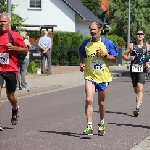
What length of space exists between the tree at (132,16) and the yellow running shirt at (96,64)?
52871 mm

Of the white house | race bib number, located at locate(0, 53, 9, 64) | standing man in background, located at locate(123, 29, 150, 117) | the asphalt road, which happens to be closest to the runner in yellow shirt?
the asphalt road

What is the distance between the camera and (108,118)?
39.9 ft

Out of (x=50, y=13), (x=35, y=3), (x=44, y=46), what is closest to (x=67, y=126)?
(x=44, y=46)

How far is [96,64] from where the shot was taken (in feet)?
31.4

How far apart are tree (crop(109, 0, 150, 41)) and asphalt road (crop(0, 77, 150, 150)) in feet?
156

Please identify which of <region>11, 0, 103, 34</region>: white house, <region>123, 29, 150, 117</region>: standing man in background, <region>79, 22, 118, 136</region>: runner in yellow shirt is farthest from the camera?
<region>11, 0, 103, 34</region>: white house

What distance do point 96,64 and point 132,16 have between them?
182 feet

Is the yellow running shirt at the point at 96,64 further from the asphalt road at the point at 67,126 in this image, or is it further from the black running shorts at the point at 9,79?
the black running shorts at the point at 9,79

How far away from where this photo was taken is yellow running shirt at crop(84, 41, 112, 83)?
9570 mm

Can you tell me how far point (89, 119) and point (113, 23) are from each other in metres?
58.3

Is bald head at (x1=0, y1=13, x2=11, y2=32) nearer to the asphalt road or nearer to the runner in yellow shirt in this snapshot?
the runner in yellow shirt

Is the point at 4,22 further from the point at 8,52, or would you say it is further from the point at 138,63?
the point at 138,63

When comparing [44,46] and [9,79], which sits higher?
[9,79]

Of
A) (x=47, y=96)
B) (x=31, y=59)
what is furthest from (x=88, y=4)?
(x=47, y=96)
